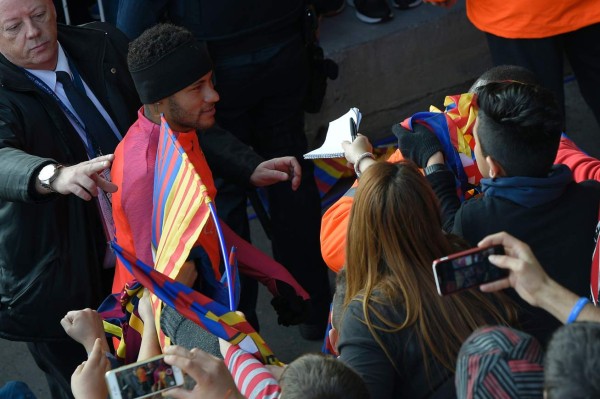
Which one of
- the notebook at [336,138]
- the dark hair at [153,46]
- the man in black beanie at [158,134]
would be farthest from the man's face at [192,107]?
the notebook at [336,138]

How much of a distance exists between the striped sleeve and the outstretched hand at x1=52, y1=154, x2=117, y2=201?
2.13 feet

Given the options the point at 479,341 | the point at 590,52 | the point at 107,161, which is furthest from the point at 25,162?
the point at 590,52

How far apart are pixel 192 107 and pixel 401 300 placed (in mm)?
1195

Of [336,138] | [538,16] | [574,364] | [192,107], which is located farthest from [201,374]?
[538,16]

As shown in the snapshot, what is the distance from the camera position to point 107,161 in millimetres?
2904

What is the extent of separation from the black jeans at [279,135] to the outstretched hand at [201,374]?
1.63m

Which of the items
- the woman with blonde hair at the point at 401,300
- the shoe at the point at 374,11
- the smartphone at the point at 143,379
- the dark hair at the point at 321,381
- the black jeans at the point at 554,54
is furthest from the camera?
the shoe at the point at 374,11

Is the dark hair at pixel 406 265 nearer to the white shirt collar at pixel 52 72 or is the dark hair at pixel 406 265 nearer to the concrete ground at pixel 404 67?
the white shirt collar at pixel 52 72

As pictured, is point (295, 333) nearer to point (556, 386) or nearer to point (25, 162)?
point (25, 162)

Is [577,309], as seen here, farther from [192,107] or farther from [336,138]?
[192,107]

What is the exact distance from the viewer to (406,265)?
8.28ft

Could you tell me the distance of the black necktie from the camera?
11.2ft

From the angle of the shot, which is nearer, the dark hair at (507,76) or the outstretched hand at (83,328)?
the outstretched hand at (83,328)

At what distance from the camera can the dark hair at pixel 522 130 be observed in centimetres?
274
